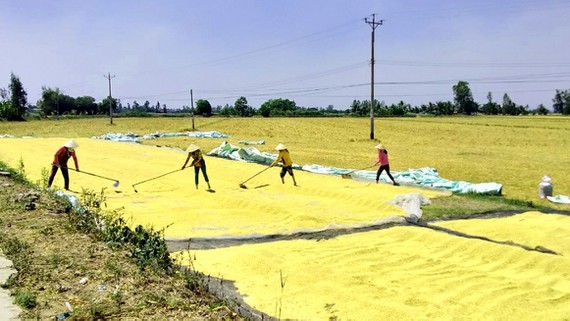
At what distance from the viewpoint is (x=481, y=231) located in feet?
27.7

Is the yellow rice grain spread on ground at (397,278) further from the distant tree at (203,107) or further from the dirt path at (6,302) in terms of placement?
the distant tree at (203,107)

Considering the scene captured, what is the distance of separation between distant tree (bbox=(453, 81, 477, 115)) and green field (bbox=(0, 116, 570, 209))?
5712 centimetres

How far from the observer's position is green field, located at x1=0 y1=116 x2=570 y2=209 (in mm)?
16516

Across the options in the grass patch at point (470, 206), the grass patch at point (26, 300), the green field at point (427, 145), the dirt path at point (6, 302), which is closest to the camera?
the dirt path at point (6, 302)

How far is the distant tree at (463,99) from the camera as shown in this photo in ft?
326

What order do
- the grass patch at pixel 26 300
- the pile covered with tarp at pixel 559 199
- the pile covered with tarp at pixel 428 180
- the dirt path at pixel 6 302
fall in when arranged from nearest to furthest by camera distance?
the dirt path at pixel 6 302
the grass patch at pixel 26 300
the pile covered with tarp at pixel 559 199
the pile covered with tarp at pixel 428 180

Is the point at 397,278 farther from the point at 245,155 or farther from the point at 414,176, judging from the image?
the point at 245,155

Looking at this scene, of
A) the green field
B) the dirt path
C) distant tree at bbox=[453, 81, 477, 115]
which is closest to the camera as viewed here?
the dirt path

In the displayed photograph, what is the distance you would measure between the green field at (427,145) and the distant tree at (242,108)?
2465cm

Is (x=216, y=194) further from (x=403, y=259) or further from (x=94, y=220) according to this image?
(x=403, y=259)

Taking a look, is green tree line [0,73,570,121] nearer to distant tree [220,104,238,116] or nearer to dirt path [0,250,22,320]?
distant tree [220,104,238,116]

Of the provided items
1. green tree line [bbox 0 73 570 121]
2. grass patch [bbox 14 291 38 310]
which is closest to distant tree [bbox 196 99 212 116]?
green tree line [bbox 0 73 570 121]

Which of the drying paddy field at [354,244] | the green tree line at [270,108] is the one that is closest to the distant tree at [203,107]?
the green tree line at [270,108]

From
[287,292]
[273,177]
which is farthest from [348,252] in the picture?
[273,177]
